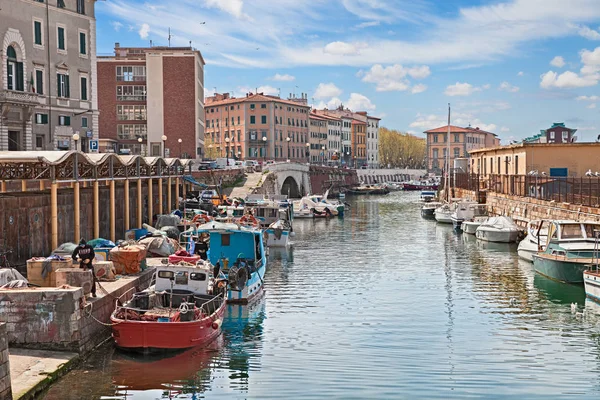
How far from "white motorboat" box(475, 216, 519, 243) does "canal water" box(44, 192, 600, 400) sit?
32.6ft

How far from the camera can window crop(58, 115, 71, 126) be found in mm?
60534

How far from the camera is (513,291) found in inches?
1339

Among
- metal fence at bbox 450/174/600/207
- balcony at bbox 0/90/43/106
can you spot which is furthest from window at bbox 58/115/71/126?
metal fence at bbox 450/174/600/207

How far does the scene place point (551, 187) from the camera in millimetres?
53344

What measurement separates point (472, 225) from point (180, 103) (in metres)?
44.7

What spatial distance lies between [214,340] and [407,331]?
656cm

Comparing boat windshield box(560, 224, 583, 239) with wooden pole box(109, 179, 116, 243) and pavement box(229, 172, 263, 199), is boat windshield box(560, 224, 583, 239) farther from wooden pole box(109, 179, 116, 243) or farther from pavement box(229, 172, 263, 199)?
pavement box(229, 172, 263, 199)

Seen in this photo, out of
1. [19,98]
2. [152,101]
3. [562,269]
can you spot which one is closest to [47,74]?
[19,98]

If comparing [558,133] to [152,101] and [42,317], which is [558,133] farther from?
[42,317]

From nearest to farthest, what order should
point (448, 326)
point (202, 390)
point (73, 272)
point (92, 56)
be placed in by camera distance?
1. point (202, 390)
2. point (73, 272)
3. point (448, 326)
4. point (92, 56)

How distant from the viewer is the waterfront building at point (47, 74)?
54438 millimetres

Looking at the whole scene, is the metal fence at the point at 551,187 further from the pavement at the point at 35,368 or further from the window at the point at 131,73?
the window at the point at 131,73

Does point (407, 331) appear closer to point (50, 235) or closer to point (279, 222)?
point (50, 235)

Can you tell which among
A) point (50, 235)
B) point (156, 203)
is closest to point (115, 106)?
point (156, 203)
